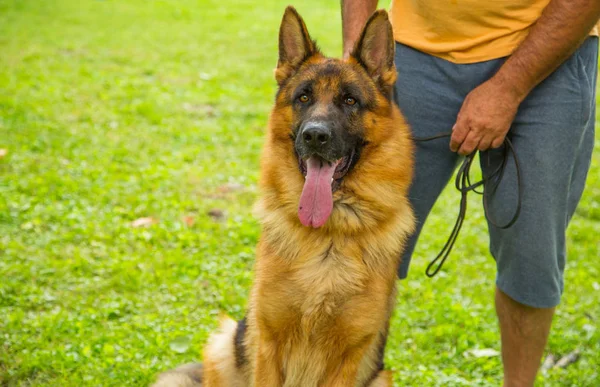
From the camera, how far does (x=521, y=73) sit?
3164 millimetres

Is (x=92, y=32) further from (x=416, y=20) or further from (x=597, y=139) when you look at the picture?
A: (x=416, y=20)

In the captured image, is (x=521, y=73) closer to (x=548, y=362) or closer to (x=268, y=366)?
(x=268, y=366)

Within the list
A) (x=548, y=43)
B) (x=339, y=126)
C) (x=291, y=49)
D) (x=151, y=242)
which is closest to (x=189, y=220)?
(x=151, y=242)

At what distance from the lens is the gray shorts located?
3.21 metres

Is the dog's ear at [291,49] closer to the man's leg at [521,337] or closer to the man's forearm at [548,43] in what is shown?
the man's forearm at [548,43]

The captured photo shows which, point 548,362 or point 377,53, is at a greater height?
point 377,53

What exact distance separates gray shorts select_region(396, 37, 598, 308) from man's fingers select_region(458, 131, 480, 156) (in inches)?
6.2

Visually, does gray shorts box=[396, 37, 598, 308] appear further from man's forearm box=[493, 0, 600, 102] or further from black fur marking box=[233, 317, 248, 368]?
black fur marking box=[233, 317, 248, 368]

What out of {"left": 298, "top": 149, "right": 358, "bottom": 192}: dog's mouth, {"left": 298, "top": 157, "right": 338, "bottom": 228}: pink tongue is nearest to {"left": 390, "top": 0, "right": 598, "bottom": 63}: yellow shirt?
→ {"left": 298, "top": 149, "right": 358, "bottom": 192}: dog's mouth

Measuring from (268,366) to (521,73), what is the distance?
179cm

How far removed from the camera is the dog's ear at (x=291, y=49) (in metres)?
3.50

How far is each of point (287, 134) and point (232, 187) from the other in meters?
3.89

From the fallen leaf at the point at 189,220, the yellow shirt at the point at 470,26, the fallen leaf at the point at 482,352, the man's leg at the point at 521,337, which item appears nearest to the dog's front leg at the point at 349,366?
the man's leg at the point at 521,337

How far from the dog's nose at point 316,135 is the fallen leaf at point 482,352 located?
221cm
